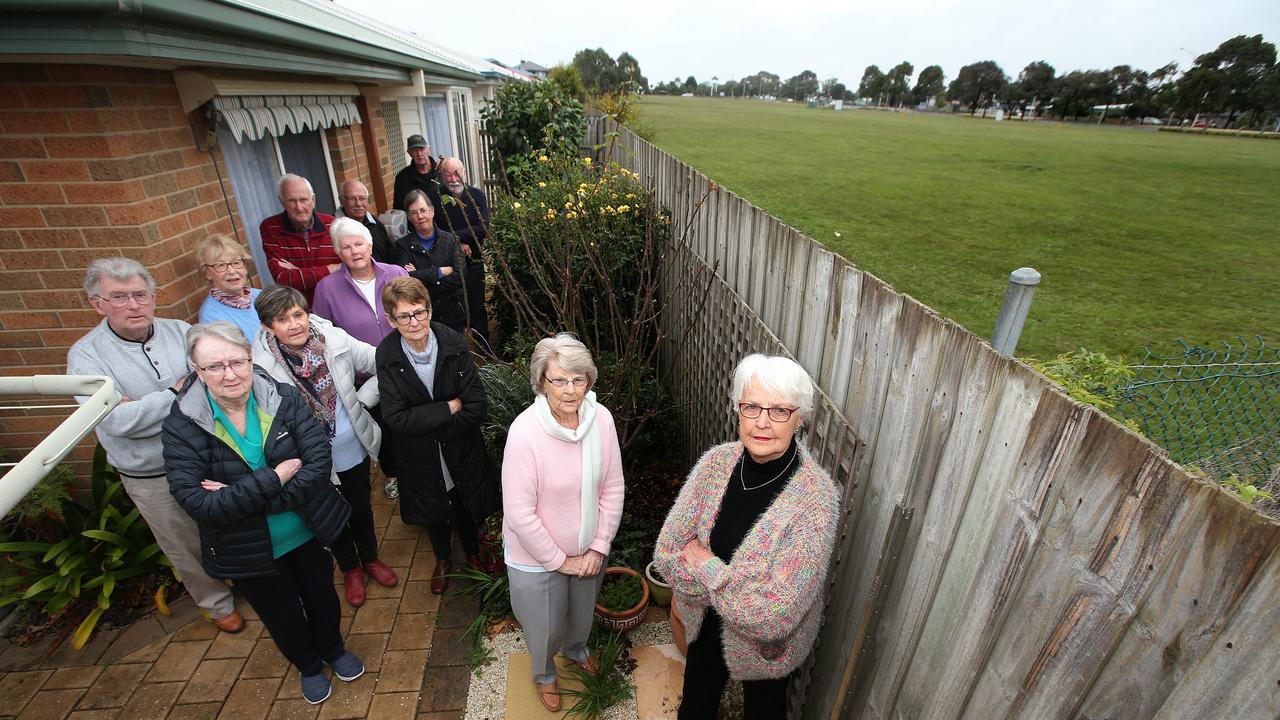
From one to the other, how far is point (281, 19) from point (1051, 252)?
41.8ft

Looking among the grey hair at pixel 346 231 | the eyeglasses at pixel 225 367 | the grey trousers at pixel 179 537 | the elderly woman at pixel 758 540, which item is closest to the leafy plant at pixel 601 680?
the elderly woman at pixel 758 540

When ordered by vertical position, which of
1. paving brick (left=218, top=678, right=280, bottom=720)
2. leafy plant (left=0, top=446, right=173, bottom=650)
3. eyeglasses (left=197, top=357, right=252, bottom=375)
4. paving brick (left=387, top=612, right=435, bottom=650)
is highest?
eyeglasses (left=197, top=357, right=252, bottom=375)

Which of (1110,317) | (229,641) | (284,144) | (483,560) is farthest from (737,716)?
(1110,317)

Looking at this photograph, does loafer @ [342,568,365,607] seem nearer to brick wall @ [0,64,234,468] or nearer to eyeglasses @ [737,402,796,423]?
brick wall @ [0,64,234,468]

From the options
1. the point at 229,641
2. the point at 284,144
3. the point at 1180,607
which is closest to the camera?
the point at 1180,607

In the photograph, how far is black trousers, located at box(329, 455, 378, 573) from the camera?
10.3 ft

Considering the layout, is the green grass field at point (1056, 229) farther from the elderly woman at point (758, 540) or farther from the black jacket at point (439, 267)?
the elderly woman at point (758, 540)

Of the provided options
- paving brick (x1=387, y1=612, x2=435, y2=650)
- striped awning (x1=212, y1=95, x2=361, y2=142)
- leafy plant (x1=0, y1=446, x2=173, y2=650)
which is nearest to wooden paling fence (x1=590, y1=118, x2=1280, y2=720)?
paving brick (x1=387, y1=612, x2=435, y2=650)

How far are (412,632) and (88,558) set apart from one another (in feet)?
5.90

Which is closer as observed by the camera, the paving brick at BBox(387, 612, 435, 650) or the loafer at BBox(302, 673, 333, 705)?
the loafer at BBox(302, 673, 333, 705)

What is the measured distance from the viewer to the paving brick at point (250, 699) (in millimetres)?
2625

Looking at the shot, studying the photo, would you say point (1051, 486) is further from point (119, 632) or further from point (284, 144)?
point (284, 144)

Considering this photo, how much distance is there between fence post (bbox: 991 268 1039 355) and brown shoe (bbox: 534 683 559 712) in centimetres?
241

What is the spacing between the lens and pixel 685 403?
429cm
